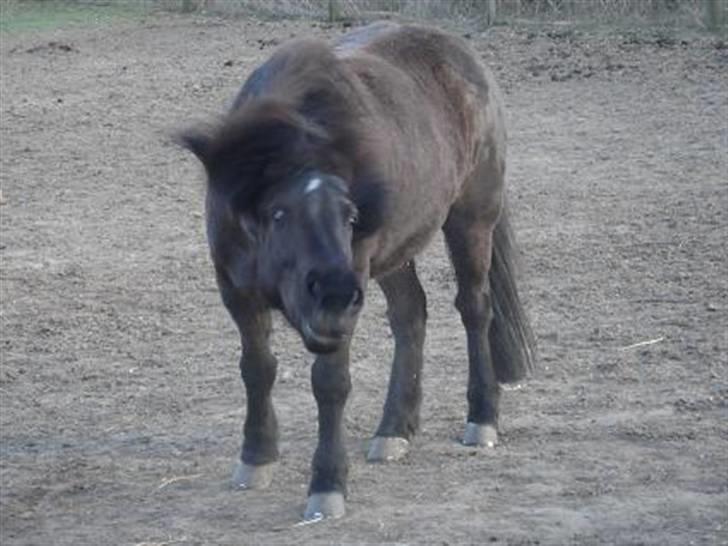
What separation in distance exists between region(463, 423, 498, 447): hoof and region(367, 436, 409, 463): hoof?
273 millimetres

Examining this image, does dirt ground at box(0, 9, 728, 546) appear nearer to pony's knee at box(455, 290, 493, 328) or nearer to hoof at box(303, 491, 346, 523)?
hoof at box(303, 491, 346, 523)

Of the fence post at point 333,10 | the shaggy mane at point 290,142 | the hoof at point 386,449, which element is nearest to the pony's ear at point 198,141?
the shaggy mane at point 290,142

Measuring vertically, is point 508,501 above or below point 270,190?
below

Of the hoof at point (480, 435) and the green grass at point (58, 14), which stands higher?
the hoof at point (480, 435)

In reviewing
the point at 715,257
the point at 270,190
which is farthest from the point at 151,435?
the point at 715,257

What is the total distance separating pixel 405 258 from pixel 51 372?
207cm

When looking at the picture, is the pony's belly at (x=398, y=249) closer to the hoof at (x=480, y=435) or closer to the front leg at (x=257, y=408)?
the front leg at (x=257, y=408)

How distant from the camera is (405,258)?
21.0 ft

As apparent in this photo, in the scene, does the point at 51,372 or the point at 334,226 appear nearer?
the point at 334,226

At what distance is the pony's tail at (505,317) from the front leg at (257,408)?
126 cm

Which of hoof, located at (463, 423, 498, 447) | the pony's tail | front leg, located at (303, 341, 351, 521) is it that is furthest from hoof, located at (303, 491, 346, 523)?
the pony's tail

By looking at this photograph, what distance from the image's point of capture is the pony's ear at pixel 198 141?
561 cm

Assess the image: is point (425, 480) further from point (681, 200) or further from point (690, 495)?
point (681, 200)

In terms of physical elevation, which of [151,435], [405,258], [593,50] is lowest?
[593,50]
